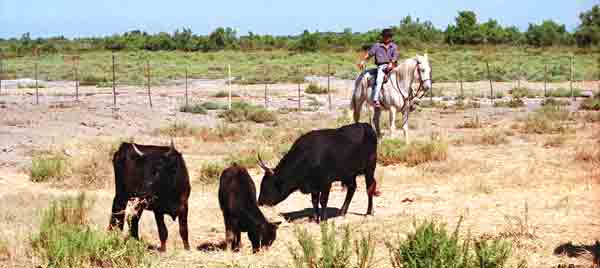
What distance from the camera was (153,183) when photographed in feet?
30.7

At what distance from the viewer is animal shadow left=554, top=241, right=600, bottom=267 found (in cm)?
863

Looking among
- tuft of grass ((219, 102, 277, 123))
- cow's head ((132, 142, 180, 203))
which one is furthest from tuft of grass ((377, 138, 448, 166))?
tuft of grass ((219, 102, 277, 123))

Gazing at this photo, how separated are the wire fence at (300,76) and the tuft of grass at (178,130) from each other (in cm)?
892

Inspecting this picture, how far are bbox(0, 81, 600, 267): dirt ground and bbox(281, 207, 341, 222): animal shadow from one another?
0.22ft

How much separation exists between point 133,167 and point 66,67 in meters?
52.8

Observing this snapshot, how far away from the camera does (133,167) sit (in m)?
9.73

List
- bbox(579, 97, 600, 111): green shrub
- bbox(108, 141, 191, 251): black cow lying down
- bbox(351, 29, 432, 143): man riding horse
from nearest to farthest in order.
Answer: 1. bbox(108, 141, 191, 251): black cow lying down
2. bbox(351, 29, 432, 143): man riding horse
3. bbox(579, 97, 600, 111): green shrub

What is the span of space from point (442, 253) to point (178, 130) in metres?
15.3

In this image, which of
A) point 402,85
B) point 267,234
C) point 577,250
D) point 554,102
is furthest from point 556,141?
point 554,102

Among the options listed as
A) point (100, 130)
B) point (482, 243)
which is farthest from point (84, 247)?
point (100, 130)

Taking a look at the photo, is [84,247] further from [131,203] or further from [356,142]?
[356,142]

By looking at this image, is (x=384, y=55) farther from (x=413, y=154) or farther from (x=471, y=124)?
(x=471, y=124)

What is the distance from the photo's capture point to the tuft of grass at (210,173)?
15.0m

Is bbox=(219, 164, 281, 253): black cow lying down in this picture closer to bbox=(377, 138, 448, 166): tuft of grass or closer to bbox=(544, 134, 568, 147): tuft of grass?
bbox=(377, 138, 448, 166): tuft of grass
